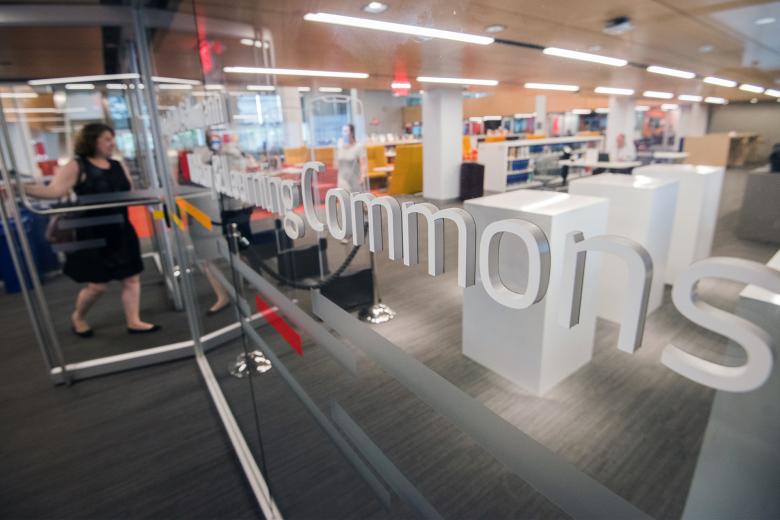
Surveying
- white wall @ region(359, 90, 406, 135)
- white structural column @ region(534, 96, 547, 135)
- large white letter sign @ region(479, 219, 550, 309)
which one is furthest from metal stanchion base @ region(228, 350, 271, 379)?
white structural column @ region(534, 96, 547, 135)

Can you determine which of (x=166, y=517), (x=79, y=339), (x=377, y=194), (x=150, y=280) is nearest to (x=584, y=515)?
(x=377, y=194)

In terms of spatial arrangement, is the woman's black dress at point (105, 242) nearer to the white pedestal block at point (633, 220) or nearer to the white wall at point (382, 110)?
the white wall at point (382, 110)

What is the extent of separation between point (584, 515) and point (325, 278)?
Result: 78cm

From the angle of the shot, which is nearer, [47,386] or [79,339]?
[47,386]

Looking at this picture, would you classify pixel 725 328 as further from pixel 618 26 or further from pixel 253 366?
pixel 253 366

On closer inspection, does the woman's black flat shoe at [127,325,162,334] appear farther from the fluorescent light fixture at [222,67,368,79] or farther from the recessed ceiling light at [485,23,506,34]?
the recessed ceiling light at [485,23,506,34]

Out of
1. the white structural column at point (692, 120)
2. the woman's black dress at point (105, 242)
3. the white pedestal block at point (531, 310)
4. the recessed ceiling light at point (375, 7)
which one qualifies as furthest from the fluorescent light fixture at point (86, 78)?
the white structural column at point (692, 120)

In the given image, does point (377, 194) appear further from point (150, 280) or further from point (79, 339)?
point (150, 280)

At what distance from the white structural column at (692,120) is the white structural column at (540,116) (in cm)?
1434

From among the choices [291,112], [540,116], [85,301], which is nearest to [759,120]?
[291,112]

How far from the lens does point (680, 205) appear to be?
0.73 meters

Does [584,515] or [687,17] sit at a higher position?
[687,17]

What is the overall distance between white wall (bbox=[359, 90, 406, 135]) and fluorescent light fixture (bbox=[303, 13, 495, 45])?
254mm

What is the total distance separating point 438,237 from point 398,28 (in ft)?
1.19
